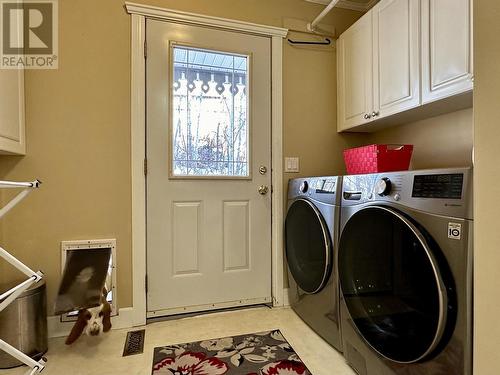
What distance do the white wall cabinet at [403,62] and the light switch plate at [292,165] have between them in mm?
459

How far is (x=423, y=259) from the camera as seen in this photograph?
1.03 meters

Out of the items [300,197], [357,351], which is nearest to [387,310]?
[357,351]

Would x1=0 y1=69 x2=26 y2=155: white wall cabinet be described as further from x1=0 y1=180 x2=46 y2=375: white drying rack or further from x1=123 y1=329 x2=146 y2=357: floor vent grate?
x1=123 y1=329 x2=146 y2=357: floor vent grate

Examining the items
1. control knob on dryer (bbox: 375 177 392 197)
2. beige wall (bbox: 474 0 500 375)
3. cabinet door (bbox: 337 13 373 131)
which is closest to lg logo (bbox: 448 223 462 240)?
beige wall (bbox: 474 0 500 375)

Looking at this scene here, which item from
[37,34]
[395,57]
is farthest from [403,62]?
[37,34]

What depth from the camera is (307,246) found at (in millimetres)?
1865

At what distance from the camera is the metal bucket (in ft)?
4.75

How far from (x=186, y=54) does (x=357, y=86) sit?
48.1 inches

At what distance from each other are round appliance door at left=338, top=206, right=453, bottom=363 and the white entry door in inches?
34.0

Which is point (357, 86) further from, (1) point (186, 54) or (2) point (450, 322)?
(2) point (450, 322)

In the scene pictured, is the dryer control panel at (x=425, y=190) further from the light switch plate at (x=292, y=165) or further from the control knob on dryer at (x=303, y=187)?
the light switch plate at (x=292, y=165)

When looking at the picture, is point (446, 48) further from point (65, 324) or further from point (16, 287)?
point (65, 324)

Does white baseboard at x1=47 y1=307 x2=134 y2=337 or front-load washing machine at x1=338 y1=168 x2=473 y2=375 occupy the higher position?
front-load washing machine at x1=338 y1=168 x2=473 y2=375

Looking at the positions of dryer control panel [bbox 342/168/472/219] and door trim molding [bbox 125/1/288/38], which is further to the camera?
door trim molding [bbox 125/1/288/38]
